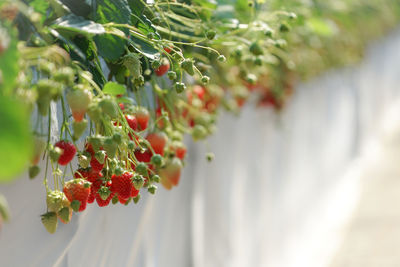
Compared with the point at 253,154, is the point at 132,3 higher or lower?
higher

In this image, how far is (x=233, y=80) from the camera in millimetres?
1490

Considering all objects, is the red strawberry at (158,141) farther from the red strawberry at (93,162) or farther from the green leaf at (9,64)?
the green leaf at (9,64)

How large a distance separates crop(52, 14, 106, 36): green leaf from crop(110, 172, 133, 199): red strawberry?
0.18m

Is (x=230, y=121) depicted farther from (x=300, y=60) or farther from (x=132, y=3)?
(x=132, y=3)

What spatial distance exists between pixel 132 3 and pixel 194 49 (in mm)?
477

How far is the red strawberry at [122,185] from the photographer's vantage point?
0.67 metres

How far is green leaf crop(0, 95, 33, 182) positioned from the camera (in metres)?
0.37

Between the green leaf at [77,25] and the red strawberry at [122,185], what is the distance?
175mm

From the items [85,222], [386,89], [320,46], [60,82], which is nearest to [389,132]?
[386,89]

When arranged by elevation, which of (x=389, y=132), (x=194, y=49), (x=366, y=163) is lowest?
(x=389, y=132)

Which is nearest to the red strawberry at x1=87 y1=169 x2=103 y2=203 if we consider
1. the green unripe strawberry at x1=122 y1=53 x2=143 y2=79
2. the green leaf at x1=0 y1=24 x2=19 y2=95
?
the green unripe strawberry at x1=122 y1=53 x2=143 y2=79

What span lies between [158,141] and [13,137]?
487 mm

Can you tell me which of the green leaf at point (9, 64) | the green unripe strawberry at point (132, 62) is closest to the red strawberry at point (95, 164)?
the green unripe strawberry at point (132, 62)

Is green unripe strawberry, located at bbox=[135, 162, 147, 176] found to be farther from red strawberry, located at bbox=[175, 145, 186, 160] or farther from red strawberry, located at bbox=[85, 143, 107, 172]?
red strawberry, located at bbox=[175, 145, 186, 160]
